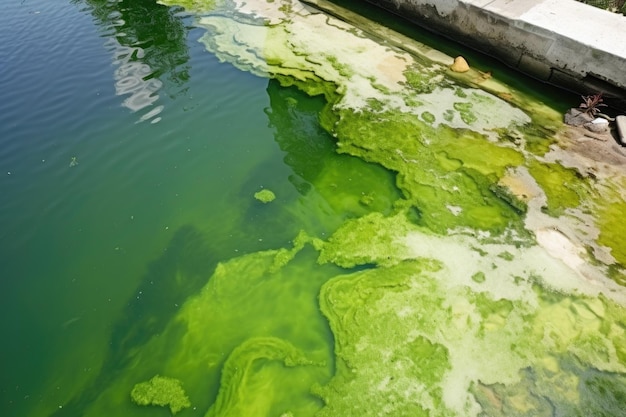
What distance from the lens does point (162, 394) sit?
284 centimetres

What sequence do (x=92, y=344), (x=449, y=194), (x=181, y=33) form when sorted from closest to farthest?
1. (x=92, y=344)
2. (x=449, y=194)
3. (x=181, y=33)

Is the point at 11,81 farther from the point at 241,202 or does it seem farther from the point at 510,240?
the point at 510,240

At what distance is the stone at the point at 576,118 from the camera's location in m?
4.48

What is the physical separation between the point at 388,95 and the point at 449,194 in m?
1.74

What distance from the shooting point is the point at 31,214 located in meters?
4.09

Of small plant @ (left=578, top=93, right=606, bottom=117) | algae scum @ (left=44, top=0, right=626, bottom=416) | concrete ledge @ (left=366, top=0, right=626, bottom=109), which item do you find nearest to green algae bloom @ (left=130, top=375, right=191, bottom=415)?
algae scum @ (left=44, top=0, right=626, bottom=416)

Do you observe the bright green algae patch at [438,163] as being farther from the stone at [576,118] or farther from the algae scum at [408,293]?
the stone at [576,118]

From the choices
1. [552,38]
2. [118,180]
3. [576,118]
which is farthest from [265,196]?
[552,38]

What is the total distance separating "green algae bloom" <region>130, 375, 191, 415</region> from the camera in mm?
2797

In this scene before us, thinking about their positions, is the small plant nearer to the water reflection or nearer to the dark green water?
the dark green water

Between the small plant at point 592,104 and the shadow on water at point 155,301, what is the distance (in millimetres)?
4183

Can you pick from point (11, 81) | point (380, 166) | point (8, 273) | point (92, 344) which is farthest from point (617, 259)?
point (11, 81)

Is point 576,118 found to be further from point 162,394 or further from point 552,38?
point 162,394

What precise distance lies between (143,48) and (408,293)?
553cm
